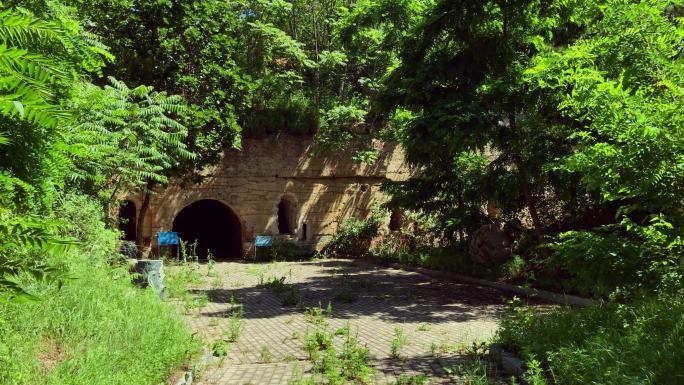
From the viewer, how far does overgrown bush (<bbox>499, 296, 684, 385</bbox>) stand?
355cm

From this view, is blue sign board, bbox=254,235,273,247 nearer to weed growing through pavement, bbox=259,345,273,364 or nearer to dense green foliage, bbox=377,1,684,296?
dense green foliage, bbox=377,1,684,296

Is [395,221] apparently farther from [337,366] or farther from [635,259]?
[635,259]

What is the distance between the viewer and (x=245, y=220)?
2169 cm

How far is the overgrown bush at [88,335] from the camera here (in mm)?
3797

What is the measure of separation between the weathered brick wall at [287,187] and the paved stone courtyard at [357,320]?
Result: 6.35m

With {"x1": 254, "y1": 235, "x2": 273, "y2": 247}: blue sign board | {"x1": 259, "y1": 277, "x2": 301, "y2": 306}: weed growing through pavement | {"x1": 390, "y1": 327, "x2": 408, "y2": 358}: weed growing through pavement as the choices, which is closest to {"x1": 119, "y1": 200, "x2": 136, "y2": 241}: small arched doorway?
{"x1": 254, "y1": 235, "x2": 273, "y2": 247}: blue sign board

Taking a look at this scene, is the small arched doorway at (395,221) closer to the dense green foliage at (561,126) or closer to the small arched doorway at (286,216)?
the small arched doorway at (286,216)

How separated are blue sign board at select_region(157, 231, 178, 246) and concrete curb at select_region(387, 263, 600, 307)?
326 inches

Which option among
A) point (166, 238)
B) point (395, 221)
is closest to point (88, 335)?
point (166, 238)

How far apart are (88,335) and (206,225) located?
23571 millimetres

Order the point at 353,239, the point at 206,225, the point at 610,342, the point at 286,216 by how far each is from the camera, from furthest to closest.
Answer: the point at 206,225, the point at 286,216, the point at 353,239, the point at 610,342

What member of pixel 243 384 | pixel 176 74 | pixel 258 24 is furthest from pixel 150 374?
pixel 258 24

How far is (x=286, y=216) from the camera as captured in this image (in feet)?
79.0

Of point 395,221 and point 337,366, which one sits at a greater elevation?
point 395,221
